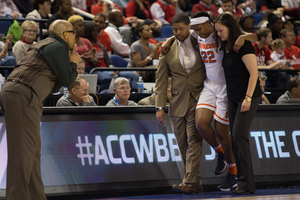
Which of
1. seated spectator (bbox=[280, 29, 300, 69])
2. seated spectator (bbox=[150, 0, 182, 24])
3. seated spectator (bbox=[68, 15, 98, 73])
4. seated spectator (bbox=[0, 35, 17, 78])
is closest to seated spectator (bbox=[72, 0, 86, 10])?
seated spectator (bbox=[150, 0, 182, 24])

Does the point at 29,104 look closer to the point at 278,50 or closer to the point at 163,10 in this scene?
the point at 278,50

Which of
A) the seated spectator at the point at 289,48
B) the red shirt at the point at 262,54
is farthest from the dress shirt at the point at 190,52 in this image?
the seated spectator at the point at 289,48

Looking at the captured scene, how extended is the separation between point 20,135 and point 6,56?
4585 millimetres

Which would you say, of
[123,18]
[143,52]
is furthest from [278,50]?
[123,18]

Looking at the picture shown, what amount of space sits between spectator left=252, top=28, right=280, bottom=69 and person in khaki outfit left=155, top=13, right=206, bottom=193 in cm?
501

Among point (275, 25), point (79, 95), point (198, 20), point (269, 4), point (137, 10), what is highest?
point (198, 20)

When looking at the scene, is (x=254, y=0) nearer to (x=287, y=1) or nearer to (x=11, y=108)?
(x=287, y=1)

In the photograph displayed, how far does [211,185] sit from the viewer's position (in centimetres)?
474

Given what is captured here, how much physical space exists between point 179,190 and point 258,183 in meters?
1.07

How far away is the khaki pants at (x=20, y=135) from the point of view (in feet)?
11.1

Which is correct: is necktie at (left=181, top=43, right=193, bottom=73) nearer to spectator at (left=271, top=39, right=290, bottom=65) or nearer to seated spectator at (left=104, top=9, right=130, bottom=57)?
seated spectator at (left=104, top=9, right=130, bottom=57)

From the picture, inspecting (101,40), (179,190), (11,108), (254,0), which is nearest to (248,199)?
(179,190)

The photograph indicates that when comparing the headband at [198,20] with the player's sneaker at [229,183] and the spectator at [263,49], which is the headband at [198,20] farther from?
the spectator at [263,49]

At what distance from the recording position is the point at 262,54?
9.34 metres
